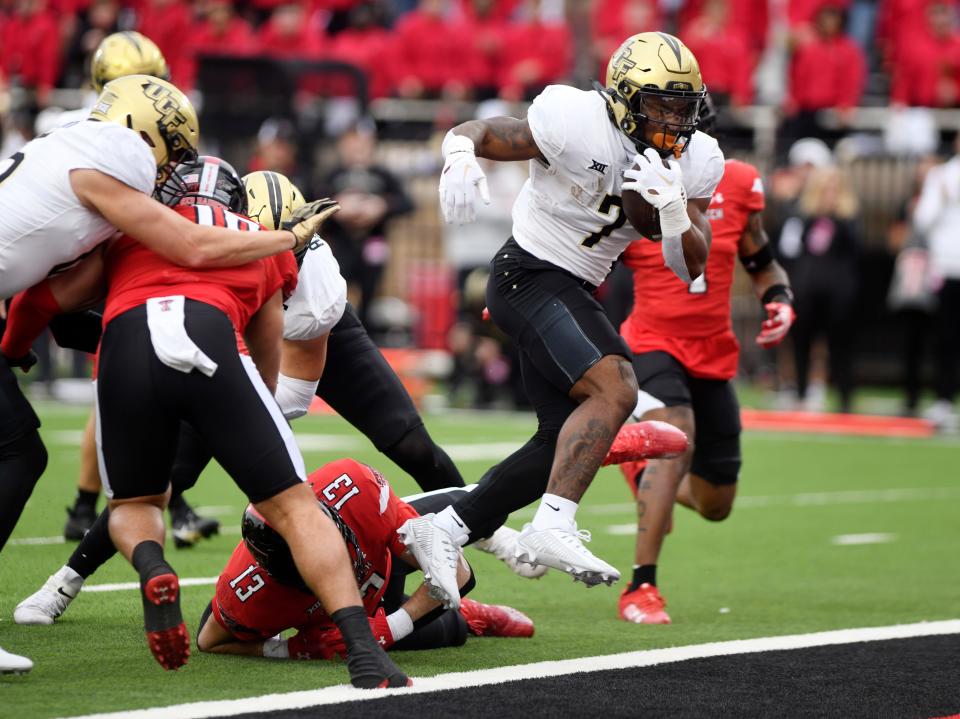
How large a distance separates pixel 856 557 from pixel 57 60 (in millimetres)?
11915

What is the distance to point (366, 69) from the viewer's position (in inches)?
658

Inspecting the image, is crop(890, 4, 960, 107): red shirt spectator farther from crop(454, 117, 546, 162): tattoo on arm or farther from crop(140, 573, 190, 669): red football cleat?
crop(140, 573, 190, 669): red football cleat

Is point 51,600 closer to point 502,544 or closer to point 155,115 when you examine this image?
point 502,544

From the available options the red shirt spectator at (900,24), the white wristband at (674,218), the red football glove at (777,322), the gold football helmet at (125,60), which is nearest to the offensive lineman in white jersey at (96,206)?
the white wristband at (674,218)

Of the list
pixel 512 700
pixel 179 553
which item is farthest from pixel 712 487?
pixel 512 700

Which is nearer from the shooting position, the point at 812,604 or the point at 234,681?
the point at 234,681

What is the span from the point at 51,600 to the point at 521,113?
11.5 metres

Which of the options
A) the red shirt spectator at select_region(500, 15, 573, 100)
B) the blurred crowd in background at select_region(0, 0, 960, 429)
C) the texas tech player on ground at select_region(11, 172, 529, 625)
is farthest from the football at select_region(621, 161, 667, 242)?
the red shirt spectator at select_region(500, 15, 573, 100)

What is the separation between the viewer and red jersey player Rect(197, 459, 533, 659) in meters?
4.75

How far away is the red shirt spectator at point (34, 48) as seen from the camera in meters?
17.0

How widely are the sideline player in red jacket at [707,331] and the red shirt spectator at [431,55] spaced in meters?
10.5

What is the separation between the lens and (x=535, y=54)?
16844 millimetres

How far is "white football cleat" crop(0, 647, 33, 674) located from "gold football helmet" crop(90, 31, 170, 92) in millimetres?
3182

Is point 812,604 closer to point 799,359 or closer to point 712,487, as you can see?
point 712,487
